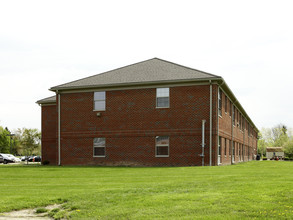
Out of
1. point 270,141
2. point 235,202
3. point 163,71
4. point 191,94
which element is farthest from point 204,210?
point 270,141

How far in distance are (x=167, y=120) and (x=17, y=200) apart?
61.3ft

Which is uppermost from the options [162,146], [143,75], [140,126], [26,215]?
[143,75]

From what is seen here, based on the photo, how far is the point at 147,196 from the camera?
10695 millimetres

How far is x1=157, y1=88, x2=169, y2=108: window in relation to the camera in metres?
28.7

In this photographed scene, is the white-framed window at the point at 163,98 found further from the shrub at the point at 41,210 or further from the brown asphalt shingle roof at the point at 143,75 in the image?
the shrub at the point at 41,210

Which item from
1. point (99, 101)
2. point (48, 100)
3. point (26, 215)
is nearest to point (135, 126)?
point (99, 101)

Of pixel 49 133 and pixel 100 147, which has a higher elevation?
pixel 49 133

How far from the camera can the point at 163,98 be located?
28781 mm

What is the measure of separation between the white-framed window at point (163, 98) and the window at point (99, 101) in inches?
187

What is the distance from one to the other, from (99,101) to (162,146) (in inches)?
261

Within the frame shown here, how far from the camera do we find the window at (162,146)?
93.5ft

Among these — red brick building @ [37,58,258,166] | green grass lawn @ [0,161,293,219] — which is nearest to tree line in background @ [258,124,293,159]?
red brick building @ [37,58,258,166]

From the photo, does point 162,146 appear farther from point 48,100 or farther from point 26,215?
point 26,215

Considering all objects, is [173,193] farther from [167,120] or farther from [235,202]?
[167,120]
